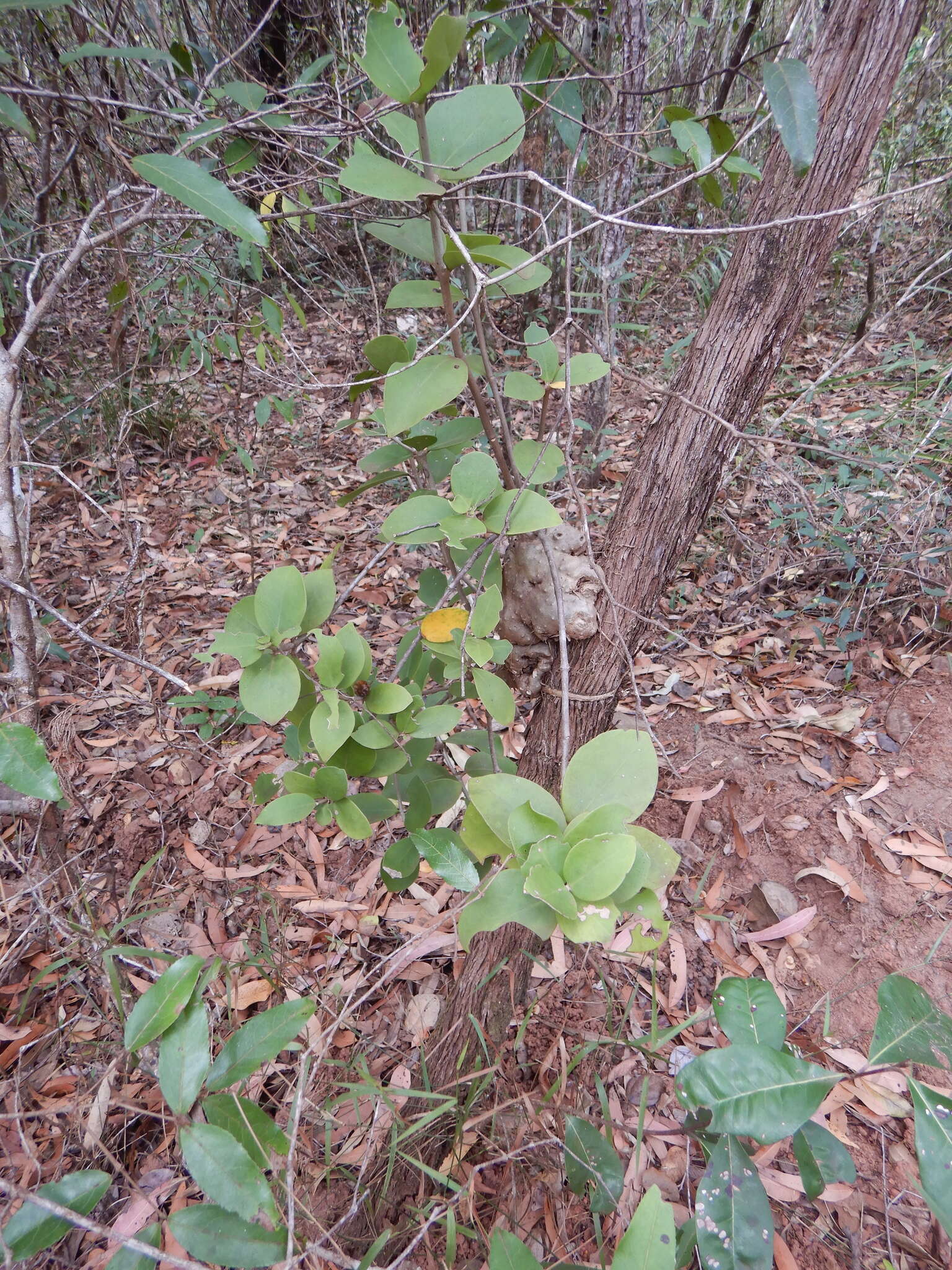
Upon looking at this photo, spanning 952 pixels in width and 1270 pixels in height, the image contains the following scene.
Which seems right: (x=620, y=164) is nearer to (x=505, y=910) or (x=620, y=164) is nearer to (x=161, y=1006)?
(x=505, y=910)

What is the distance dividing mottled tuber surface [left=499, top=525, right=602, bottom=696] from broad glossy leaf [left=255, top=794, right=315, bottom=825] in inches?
18.3

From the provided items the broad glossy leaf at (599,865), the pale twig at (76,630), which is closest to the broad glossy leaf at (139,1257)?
the broad glossy leaf at (599,865)

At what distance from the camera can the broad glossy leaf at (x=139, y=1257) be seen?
55cm

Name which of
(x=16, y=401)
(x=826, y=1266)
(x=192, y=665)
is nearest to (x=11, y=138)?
(x=192, y=665)

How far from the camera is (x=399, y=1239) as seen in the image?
1121mm

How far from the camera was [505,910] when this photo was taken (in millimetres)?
657

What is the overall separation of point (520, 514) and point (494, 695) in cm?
25

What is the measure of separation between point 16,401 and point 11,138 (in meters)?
4.21

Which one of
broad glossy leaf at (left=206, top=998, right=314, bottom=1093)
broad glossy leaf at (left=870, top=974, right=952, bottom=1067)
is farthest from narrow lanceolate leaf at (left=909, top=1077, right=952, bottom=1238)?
broad glossy leaf at (left=206, top=998, right=314, bottom=1093)

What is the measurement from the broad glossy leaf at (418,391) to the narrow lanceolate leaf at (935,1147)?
2.83 feet

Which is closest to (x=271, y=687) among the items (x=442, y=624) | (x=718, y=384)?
(x=442, y=624)

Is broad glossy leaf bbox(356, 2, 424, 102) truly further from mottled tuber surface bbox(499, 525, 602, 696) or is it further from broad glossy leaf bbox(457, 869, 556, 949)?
broad glossy leaf bbox(457, 869, 556, 949)

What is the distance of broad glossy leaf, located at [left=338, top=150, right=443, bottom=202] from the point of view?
2.36 feet

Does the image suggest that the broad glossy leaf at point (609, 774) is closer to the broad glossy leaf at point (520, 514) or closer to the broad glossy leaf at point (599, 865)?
the broad glossy leaf at point (599, 865)
